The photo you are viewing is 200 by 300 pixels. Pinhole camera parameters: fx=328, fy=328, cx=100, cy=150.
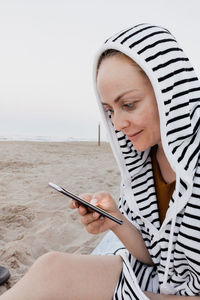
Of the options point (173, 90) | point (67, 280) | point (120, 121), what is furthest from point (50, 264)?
point (173, 90)

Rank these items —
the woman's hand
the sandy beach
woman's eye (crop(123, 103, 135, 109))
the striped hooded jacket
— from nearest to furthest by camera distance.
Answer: the striped hooded jacket
woman's eye (crop(123, 103, 135, 109))
the woman's hand
the sandy beach

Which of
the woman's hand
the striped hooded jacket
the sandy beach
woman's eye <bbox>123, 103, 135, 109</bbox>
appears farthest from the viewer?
the sandy beach

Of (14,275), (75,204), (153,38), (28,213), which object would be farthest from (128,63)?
(28,213)

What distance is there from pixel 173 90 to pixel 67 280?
44.6 inches

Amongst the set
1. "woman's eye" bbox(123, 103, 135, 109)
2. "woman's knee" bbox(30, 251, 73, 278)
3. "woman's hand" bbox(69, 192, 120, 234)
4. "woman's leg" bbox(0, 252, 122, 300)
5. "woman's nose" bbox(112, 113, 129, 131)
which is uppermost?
"woman's eye" bbox(123, 103, 135, 109)

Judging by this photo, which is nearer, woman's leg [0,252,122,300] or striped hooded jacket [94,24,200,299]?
striped hooded jacket [94,24,200,299]

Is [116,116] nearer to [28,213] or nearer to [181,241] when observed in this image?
[181,241]

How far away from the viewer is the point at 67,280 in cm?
174

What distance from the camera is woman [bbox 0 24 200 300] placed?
5.15 ft

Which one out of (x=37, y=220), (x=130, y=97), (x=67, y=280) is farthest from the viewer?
(x=37, y=220)

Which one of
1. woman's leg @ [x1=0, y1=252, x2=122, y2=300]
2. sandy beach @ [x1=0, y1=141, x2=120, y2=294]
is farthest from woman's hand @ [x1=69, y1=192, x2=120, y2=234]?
sandy beach @ [x1=0, y1=141, x2=120, y2=294]

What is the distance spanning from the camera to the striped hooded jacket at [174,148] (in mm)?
1521

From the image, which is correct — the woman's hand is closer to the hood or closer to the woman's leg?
the woman's leg

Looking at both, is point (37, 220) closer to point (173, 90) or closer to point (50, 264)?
point (50, 264)
